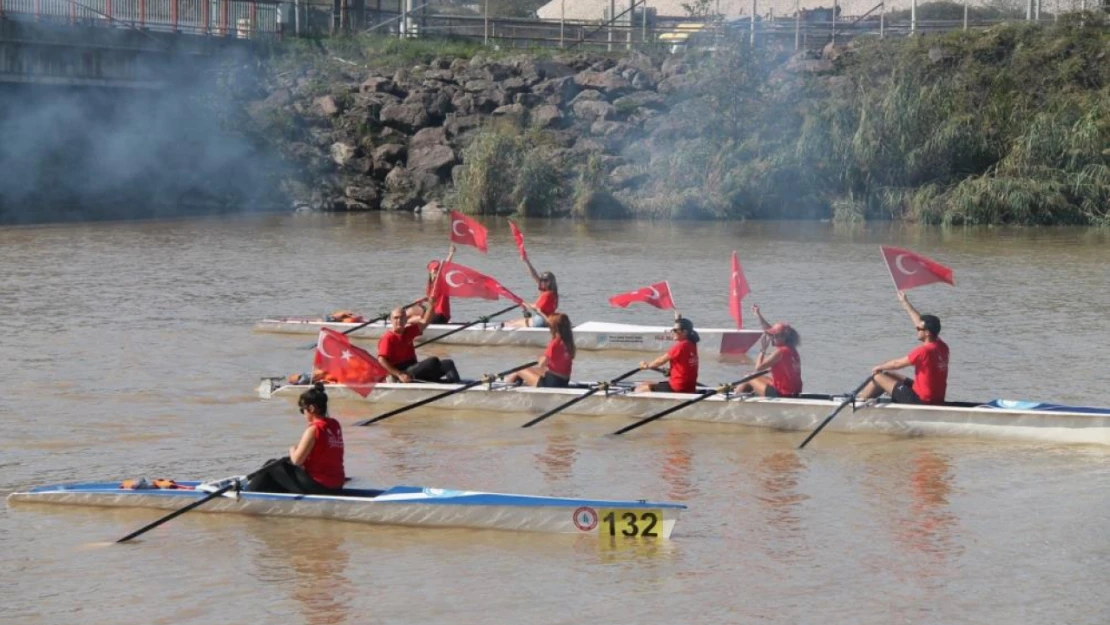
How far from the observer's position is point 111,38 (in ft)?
133

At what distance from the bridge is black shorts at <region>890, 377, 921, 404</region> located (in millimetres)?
27606

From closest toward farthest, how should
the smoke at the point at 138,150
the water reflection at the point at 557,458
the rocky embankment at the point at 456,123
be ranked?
the water reflection at the point at 557,458
the smoke at the point at 138,150
the rocky embankment at the point at 456,123

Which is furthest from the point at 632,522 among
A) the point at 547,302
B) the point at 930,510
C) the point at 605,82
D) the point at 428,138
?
the point at 605,82

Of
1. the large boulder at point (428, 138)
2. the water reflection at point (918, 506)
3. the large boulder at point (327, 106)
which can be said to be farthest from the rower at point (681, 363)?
the large boulder at point (327, 106)

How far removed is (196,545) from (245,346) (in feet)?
32.4

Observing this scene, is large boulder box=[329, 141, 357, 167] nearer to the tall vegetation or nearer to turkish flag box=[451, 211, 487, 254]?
the tall vegetation

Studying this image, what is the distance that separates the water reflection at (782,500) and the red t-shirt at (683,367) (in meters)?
1.60

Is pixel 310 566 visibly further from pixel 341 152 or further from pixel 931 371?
pixel 341 152

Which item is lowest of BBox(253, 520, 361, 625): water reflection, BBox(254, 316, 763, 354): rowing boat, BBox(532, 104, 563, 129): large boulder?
BBox(253, 520, 361, 625): water reflection

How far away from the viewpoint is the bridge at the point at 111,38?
1497 inches

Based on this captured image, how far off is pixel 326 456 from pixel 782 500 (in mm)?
3975

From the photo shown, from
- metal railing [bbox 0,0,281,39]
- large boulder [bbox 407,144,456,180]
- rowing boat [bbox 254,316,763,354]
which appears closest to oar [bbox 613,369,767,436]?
rowing boat [bbox 254,316,763,354]

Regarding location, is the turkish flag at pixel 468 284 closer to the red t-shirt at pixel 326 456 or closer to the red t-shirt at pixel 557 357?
the red t-shirt at pixel 557 357

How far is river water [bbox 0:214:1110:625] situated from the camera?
11.1 meters
